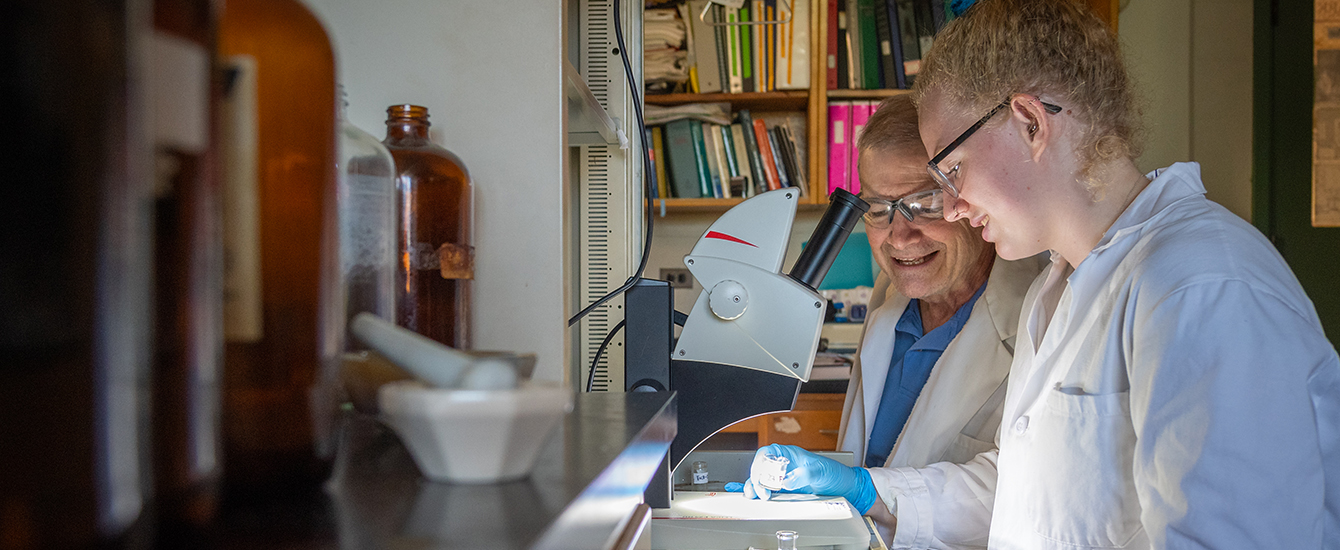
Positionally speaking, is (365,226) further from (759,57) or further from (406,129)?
(759,57)

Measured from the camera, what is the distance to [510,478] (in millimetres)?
309

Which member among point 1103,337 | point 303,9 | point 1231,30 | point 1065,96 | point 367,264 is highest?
point 1231,30

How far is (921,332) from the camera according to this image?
1845mm

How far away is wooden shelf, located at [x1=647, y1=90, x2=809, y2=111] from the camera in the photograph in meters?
3.02

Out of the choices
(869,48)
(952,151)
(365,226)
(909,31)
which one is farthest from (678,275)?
(365,226)

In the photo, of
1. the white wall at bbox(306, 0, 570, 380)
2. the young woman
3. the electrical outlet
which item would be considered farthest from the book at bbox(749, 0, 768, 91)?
the white wall at bbox(306, 0, 570, 380)

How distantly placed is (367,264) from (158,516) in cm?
31

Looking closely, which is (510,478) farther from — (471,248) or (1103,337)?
(1103,337)

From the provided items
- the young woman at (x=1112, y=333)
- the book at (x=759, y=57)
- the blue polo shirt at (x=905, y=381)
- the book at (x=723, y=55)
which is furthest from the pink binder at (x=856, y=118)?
the young woman at (x=1112, y=333)

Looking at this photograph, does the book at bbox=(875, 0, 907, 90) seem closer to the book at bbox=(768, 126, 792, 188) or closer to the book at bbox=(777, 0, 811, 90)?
the book at bbox=(777, 0, 811, 90)

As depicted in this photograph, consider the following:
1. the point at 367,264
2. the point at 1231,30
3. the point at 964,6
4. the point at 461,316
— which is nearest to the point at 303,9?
the point at 367,264

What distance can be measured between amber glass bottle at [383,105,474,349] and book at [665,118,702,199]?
2476mm

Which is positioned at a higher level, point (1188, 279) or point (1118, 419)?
point (1188, 279)

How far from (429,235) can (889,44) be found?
273 cm
